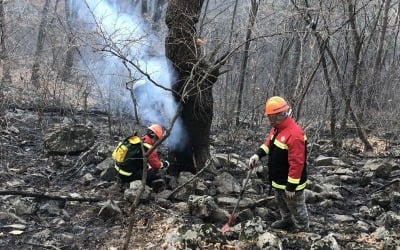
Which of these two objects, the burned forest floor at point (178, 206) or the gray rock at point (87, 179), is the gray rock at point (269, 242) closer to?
the burned forest floor at point (178, 206)

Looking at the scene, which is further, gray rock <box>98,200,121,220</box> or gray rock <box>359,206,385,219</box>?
gray rock <box>359,206,385,219</box>

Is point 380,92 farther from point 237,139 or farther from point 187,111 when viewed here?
point 187,111

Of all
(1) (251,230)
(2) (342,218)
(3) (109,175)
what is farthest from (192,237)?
(3) (109,175)

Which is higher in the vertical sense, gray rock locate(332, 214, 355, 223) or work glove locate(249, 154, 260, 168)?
work glove locate(249, 154, 260, 168)

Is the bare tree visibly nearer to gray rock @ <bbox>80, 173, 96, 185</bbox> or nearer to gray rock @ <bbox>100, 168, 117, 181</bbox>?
gray rock @ <bbox>100, 168, 117, 181</bbox>

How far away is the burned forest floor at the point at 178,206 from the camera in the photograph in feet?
17.2

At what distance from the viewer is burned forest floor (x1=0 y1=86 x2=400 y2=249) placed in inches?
207

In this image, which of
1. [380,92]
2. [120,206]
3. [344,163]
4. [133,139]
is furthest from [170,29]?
[380,92]

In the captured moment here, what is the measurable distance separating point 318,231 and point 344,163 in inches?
173

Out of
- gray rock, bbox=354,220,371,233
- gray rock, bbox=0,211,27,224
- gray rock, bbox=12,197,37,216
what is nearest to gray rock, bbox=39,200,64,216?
gray rock, bbox=12,197,37,216

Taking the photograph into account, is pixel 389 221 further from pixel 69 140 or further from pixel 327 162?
pixel 69 140

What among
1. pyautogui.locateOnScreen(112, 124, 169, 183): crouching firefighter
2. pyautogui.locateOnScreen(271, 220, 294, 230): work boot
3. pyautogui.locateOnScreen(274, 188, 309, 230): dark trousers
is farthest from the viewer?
pyautogui.locateOnScreen(112, 124, 169, 183): crouching firefighter

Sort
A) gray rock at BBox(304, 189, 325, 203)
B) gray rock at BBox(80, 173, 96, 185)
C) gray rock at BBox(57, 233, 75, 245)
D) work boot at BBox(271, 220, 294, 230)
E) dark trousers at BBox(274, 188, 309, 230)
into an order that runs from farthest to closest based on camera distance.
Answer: gray rock at BBox(80, 173, 96, 185) < gray rock at BBox(304, 189, 325, 203) < work boot at BBox(271, 220, 294, 230) < dark trousers at BBox(274, 188, 309, 230) < gray rock at BBox(57, 233, 75, 245)

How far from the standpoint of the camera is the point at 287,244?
5277 millimetres
